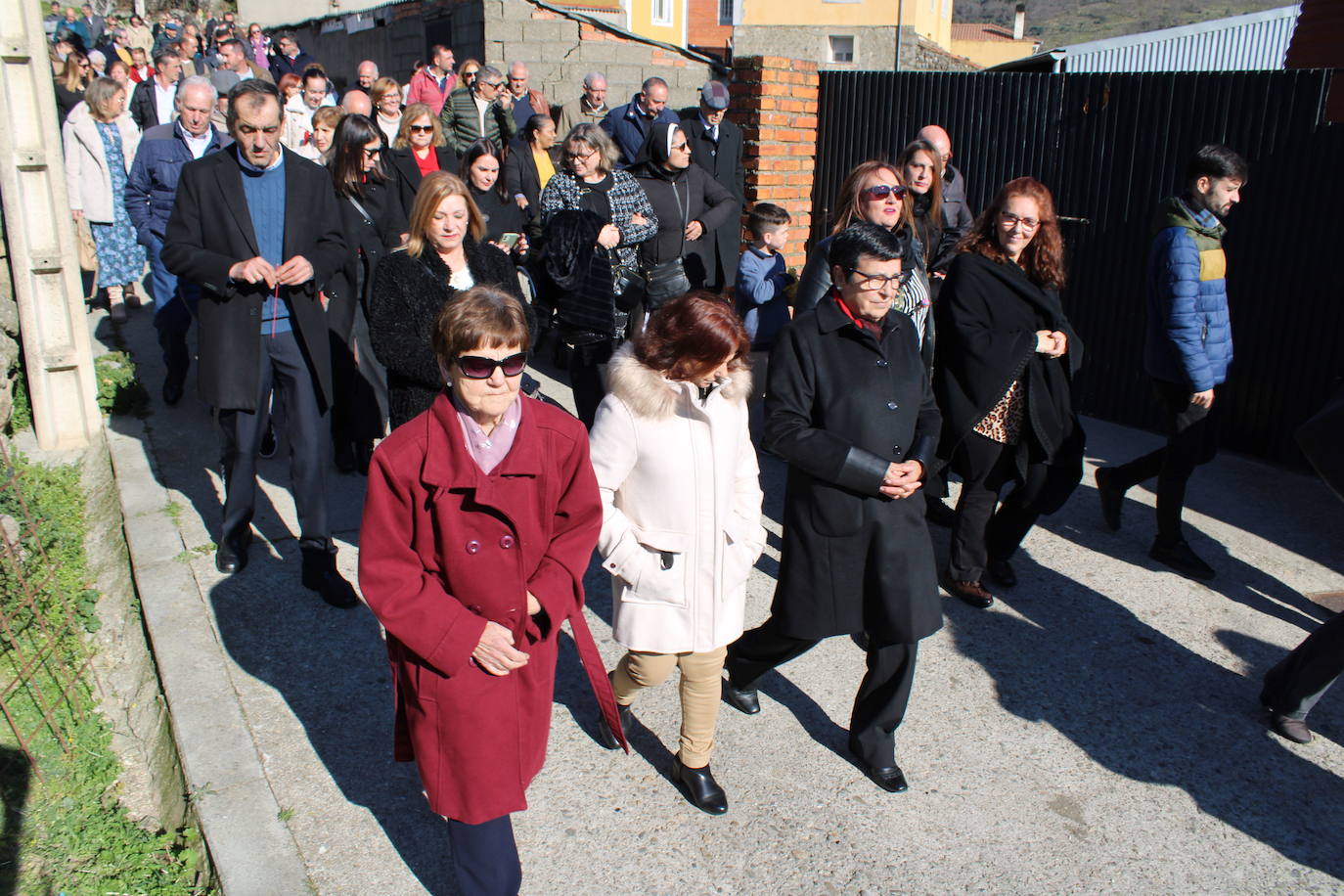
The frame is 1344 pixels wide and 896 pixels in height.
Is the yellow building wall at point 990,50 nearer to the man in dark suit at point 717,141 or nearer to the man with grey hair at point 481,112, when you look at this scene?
the man with grey hair at point 481,112

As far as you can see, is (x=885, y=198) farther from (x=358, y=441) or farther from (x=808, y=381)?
(x=358, y=441)

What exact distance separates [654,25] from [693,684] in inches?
1638

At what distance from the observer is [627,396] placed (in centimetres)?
312

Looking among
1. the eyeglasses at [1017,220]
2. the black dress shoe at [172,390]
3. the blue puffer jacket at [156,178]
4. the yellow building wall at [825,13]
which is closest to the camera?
the eyeglasses at [1017,220]

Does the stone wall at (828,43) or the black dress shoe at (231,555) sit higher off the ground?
the stone wall at (828,43)

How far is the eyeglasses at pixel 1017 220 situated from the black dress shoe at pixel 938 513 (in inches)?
67.1

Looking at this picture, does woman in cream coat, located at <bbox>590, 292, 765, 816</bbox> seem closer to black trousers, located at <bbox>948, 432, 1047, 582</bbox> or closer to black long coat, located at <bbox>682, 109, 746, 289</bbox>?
black trousers, located at <bbox>948, 432, 1047, 582</bbox>

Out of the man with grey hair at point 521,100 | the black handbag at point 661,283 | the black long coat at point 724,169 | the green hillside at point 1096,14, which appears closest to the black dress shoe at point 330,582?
the black handbag at point 661,283

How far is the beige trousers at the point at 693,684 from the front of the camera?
3.24 m

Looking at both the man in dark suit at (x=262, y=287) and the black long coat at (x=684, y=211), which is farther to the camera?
the black long coat at (x=684, y=211)

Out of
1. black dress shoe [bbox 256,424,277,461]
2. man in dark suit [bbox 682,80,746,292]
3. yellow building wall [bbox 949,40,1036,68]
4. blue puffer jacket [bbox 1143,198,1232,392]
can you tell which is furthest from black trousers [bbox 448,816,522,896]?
yellow building wall [bbox 949,40,1036,68]

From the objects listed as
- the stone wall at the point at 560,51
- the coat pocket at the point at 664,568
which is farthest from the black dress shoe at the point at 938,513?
the stone wall at the point at 560,51

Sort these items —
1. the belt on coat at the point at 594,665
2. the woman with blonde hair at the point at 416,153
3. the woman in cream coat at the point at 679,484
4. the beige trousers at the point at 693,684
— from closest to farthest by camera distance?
the belt on coat at the point at 594,665
the woman in cream coat at the point at 679,484
the beige trousers at the point at 693,684
the woman with blonde hair at the point at 416,153

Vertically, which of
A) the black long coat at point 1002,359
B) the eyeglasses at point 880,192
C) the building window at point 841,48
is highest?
the building window at point 841,48
